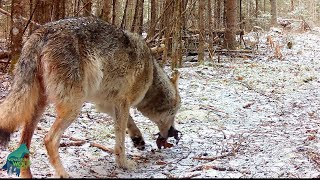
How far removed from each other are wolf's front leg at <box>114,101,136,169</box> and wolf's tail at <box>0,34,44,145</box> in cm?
126

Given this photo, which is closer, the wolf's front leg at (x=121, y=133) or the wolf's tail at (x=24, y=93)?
the wolf's tail at (x=24, y=93)

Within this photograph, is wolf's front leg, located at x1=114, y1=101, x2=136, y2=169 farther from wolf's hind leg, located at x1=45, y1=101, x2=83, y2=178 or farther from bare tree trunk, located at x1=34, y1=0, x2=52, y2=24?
bare tree trunk, located at x1=34, y1=0, x2=52, y2=24

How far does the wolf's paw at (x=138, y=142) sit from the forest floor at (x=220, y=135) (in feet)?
0.33

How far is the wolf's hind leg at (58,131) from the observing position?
439 centimetres

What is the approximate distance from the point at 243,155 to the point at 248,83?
737cm

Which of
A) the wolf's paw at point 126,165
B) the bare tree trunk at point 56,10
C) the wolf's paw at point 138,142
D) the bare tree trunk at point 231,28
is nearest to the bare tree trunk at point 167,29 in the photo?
the bare tree trunk at point 56,10

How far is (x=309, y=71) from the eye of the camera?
15391mm

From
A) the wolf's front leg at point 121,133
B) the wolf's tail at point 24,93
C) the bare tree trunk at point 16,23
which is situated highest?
the bare tree trunk at point 16,23

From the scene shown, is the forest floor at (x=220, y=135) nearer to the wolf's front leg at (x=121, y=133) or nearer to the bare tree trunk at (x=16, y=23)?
the wolf's front leg at (x=121, y=133)

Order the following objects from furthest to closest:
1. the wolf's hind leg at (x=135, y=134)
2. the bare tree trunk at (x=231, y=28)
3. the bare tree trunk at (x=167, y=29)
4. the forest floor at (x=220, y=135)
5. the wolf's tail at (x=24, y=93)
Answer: the bare tree trunk at (x=231, y=28) → the bare tree trunk at (x=167, y=29) → the wolf's hind leg at (x=135, y=134) → the forest floor at (x=220, y=135) → the wolf's tail at (x=24, y=93)

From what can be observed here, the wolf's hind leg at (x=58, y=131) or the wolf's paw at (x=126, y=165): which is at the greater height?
the wolf's hind leg at (x=58, y=131)

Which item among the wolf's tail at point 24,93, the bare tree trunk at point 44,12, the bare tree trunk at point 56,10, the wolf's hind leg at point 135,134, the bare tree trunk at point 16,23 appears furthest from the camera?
the bare tree trunk at point 44,12

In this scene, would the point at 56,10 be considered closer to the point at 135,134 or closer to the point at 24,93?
the point at 135,134

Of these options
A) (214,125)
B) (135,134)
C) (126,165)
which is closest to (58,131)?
(126,165)
